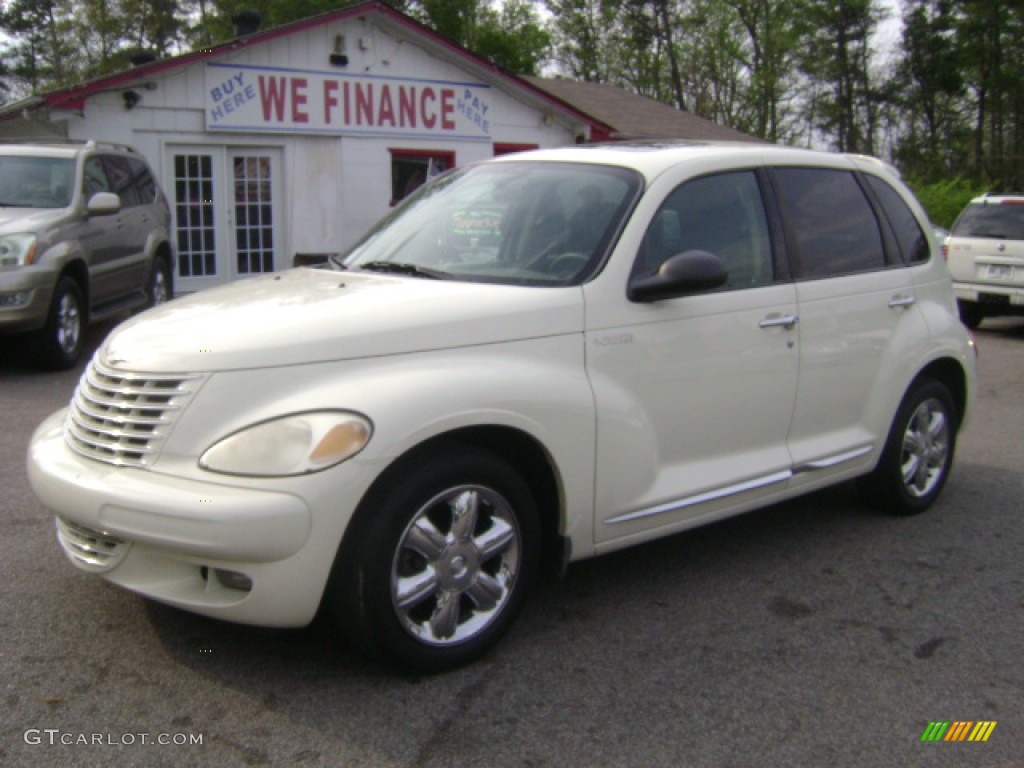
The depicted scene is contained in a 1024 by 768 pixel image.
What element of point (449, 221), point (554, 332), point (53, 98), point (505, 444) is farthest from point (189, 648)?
point (53, 98)

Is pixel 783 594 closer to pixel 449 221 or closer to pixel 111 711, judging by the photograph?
pixel 449 221

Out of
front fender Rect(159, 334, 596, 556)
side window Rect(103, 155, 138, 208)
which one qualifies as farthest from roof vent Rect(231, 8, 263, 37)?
front fender Rect(159, 334, 596, 556)

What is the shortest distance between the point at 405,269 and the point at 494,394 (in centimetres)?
100

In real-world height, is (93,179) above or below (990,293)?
above

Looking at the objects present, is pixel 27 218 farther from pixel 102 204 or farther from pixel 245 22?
pixel 245 22

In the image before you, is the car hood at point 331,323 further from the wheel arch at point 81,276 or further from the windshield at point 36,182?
the windshield at point 36,182

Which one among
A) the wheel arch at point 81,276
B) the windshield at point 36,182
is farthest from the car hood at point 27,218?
the wheel arch at point 81,276

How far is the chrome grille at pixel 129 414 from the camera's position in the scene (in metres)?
Answer: 3.46

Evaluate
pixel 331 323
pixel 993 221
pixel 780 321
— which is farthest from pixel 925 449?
pixel 993 221

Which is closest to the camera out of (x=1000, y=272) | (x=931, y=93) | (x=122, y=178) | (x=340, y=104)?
(x=122, y=178)

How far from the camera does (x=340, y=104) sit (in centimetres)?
1708

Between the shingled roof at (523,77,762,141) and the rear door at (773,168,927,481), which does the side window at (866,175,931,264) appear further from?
the shingled roof at (523,77,762,141)

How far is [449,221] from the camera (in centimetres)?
473

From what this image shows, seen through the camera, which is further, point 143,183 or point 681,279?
point 143,183
